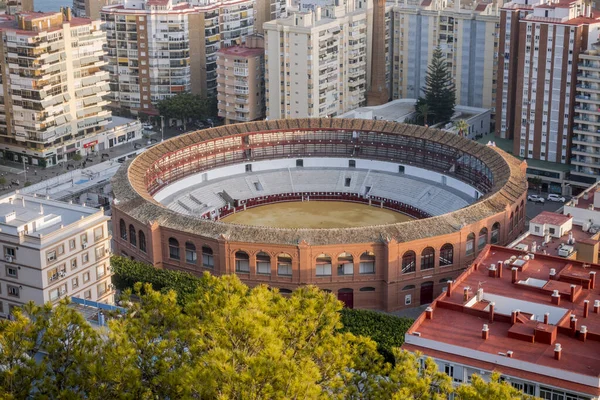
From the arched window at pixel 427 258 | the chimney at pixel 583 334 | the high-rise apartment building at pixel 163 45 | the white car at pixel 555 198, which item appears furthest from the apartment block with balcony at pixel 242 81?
the chimney at pixel 583 334

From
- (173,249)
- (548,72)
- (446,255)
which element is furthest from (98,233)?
(548,72)

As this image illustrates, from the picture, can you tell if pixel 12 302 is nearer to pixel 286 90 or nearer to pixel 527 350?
pixel 527 350

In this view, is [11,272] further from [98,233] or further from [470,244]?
[470,244]

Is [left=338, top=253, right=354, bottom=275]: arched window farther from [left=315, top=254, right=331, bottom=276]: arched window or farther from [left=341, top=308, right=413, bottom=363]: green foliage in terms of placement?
[left=341, top=308, right=413, bottom=363]: green foliage

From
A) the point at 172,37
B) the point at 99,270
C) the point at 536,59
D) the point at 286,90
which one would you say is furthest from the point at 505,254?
the point at 172,37

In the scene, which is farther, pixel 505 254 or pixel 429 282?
pixel 429 282

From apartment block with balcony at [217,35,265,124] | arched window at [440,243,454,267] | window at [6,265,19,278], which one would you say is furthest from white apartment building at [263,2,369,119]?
window at [6,265,19,278]
